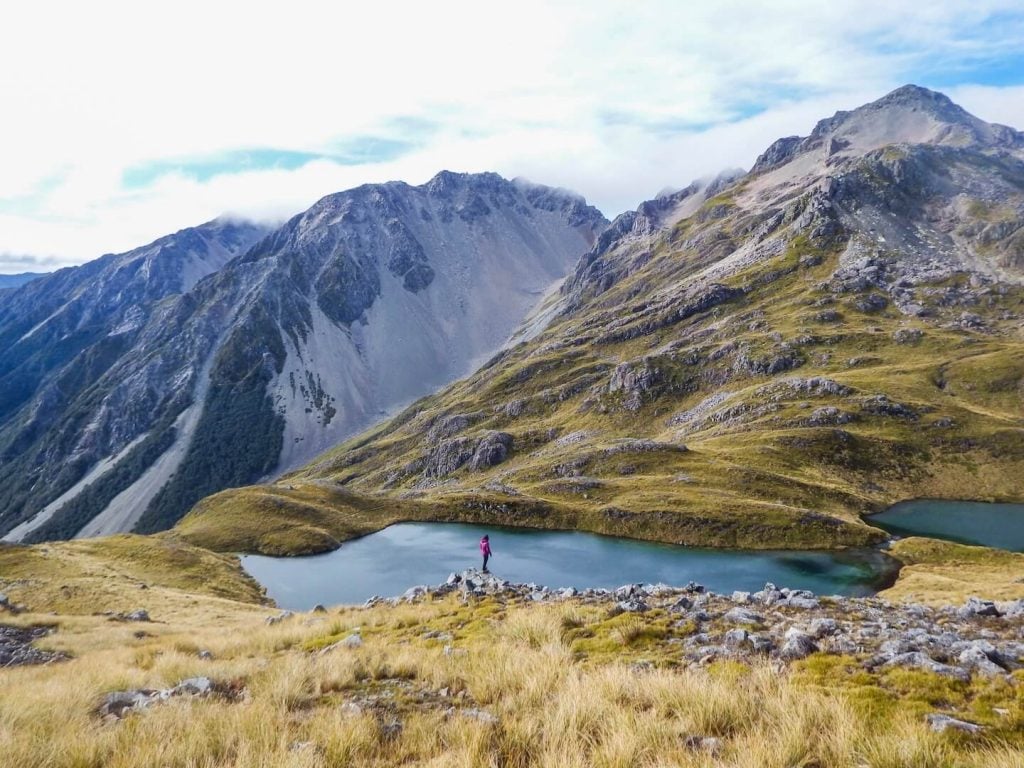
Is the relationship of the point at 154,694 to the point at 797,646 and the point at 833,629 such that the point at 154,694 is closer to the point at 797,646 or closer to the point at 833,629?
the point at 797,646

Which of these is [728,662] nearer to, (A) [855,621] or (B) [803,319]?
(A) [855,621]

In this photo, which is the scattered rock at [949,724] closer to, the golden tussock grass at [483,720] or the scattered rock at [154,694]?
the golden tussock grass at [483,720]

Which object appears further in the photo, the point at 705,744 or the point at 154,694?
the point at 154,694

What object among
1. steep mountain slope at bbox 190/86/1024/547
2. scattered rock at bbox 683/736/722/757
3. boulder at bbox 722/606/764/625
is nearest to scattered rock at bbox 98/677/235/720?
scattered rock at bbox 683/736/722/757

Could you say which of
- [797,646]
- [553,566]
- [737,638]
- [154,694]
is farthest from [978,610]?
[553,566]

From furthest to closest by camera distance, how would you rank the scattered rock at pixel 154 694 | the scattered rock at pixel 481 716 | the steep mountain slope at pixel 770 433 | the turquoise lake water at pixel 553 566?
the steep mountain slope at pixel 770 433
the turquoise lake water at pixel 553 566
the scattered rock at pixel 154 694
the scattered rock at pixel 481 716

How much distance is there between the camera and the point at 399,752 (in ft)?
28.3

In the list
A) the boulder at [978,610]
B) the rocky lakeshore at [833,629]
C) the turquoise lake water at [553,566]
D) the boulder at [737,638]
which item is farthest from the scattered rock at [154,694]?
the turquoise lake water at [553,566]

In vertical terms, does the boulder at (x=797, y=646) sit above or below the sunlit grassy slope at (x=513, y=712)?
below

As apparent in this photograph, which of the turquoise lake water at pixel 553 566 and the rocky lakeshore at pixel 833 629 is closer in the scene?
the rocky lakeshore at pixel 833 629

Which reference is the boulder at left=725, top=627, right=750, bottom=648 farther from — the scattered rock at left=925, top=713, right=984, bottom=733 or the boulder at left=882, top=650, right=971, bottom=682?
the scattered rock at left=925, top=713, right=984, bottom=733

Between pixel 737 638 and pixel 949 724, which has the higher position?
pixel 949 724

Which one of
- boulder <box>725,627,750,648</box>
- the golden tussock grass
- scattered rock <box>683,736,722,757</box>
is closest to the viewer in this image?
the golden tussock grass

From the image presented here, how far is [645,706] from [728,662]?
461 centimetres
